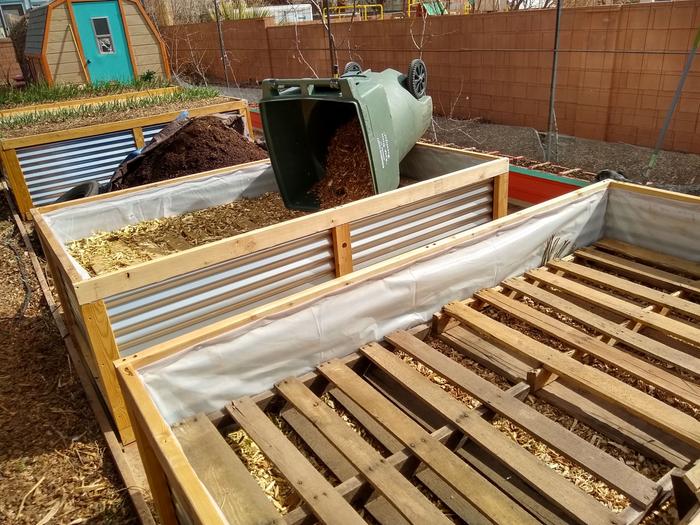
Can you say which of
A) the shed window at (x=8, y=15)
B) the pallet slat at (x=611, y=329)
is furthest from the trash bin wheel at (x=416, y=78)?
the shed window at (x=8, y=15)

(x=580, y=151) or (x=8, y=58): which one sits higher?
(x=8, y=58)

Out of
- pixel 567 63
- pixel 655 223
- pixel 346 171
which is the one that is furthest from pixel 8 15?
pixel 655 223

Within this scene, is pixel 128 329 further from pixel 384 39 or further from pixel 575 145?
pixel 384 39

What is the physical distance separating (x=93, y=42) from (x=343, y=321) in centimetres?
1295

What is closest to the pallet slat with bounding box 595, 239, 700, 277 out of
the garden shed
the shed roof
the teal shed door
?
the garden shed

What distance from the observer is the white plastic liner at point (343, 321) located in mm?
2568

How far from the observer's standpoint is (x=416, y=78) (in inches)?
198

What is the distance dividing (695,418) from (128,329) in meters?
2.81

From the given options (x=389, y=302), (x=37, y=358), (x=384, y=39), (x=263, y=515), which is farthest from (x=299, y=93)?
(x=384, y=39)

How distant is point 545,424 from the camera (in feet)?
8.32

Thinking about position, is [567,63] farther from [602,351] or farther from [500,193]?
[602,351]

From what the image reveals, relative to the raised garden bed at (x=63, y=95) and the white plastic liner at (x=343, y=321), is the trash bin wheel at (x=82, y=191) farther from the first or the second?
the white plastic liner at (x=343, y=321)

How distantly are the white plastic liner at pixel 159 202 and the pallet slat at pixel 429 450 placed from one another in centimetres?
278

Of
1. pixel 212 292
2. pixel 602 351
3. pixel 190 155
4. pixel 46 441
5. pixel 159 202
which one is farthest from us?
pixel 190 155
